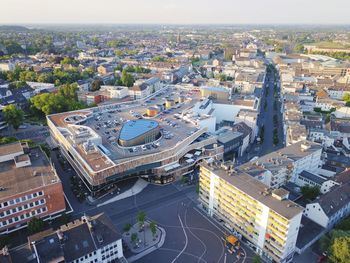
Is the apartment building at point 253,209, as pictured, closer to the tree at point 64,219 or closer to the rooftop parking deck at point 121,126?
the rooftop parking deck at point 121,126

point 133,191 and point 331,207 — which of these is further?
point 133,191

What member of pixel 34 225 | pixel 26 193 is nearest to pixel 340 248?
pixel 34 225

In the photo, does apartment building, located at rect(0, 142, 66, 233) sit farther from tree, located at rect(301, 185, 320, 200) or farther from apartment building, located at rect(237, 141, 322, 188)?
tree, located at rect(301, 185, 320, 200)

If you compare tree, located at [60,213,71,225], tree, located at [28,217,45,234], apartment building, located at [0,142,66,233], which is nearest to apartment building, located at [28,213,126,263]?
tree, located at [28,217,45,234]

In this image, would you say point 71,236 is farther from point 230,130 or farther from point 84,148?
point 230,130

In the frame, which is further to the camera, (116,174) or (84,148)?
(84,148)

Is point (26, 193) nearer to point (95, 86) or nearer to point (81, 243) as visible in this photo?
point (81, 243)

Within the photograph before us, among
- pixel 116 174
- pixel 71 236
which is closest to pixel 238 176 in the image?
pixel 116 174
